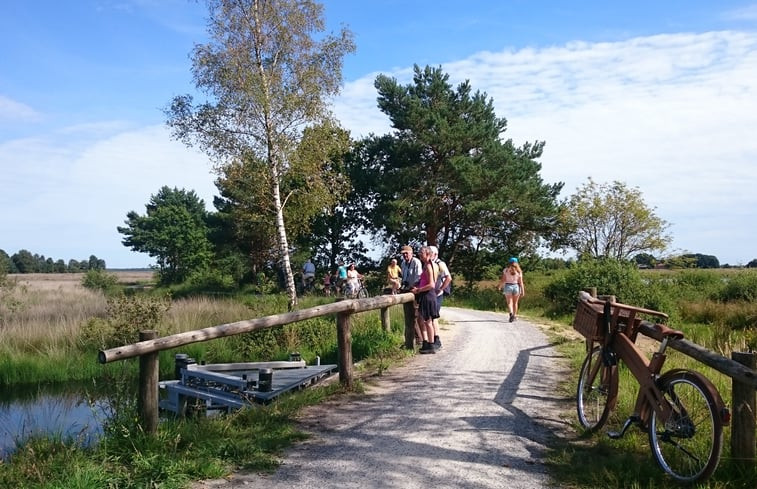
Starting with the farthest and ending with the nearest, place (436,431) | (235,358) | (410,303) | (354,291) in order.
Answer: (354,291), (235,358), (410,303), (436,431)

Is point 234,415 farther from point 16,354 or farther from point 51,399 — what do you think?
point 16,354

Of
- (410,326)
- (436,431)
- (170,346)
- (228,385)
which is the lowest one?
(228,385)

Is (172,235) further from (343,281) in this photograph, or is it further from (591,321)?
(591,321)

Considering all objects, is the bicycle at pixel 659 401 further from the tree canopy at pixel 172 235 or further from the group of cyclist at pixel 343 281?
the tree canopy at pixel 172 235

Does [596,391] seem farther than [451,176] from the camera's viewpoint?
No

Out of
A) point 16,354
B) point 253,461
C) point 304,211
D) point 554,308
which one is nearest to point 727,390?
point 253,461

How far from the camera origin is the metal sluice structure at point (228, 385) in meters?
9.85

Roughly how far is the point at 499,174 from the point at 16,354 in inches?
878

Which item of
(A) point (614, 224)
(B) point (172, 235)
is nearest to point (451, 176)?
(A) point (614, 224)

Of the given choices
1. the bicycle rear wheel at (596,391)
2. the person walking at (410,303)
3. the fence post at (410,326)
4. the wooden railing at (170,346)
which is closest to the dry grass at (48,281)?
the person walking at (410,303)

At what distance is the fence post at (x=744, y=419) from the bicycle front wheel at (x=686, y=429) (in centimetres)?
19

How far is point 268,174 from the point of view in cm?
2245

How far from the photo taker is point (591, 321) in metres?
6.05

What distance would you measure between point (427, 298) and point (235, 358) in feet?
21.5
